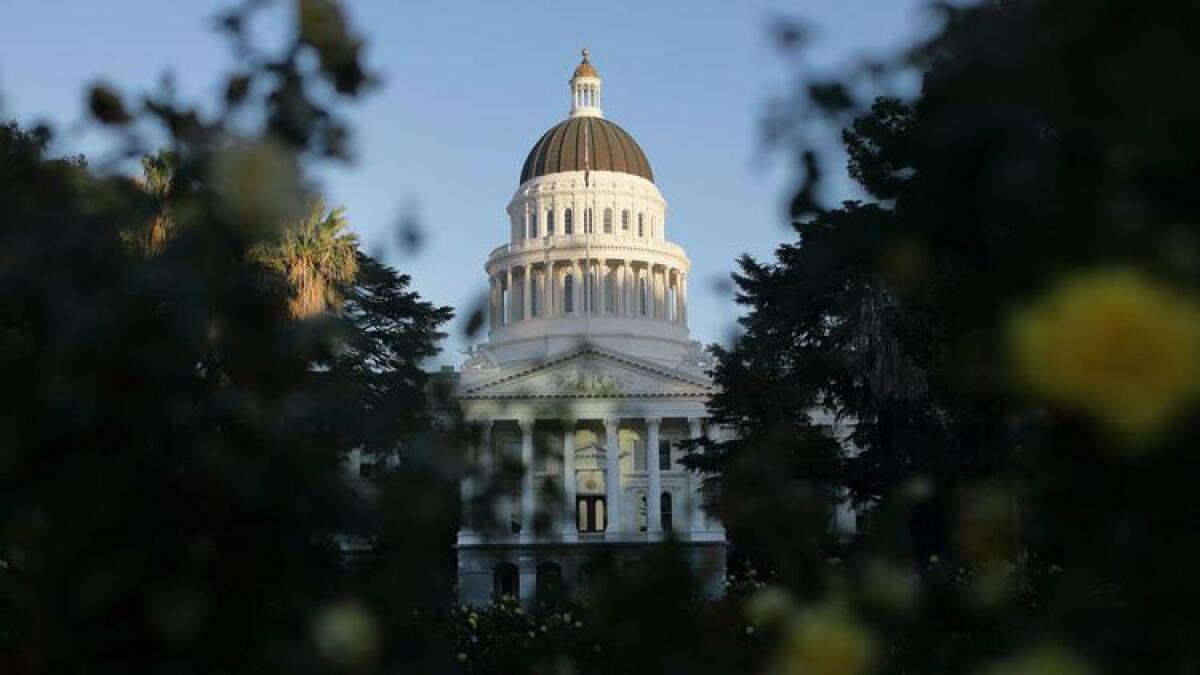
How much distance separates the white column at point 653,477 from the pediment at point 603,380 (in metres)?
1.69

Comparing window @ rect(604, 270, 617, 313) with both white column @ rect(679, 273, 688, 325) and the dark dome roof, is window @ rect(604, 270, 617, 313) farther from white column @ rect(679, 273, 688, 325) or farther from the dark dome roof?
the dark dome roof

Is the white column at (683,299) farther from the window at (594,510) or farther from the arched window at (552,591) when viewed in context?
the arched window at (552,591)

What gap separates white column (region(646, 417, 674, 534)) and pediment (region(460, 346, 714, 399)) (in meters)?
1.69

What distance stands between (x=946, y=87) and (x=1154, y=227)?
497 mm

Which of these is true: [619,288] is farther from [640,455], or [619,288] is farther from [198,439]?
[198,439]

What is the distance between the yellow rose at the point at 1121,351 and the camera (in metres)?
1.33

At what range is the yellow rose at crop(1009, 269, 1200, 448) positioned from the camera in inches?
52.4

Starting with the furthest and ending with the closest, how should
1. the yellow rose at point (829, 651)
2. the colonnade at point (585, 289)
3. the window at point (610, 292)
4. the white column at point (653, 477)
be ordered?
the window at point (610, 292), the colonnade at point (585, 289), the white column at point (653, 477), the yellow rose at point (829, 651)

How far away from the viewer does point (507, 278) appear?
82.4 meters

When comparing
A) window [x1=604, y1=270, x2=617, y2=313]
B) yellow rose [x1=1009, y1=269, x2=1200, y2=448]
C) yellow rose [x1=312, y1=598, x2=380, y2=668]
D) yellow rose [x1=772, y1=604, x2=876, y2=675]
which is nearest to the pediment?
window [x1=604, y1=270, x2=617, y2=313]

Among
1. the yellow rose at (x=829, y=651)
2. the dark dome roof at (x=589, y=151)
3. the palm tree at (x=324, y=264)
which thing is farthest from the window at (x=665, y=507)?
the yellow rose at (x=829, y=651)

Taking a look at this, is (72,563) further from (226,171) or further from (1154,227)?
(1154,227)

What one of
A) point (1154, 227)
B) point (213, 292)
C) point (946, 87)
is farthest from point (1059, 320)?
point (213, 292)

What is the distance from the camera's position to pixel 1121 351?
134 cm
